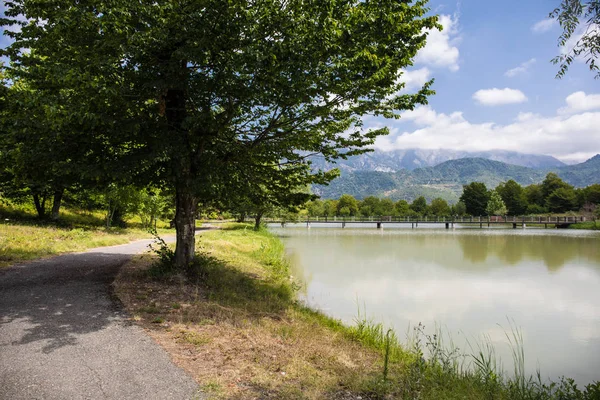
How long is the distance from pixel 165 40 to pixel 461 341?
397 inches

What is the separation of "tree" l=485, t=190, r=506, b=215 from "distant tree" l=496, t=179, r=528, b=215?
6.40 m

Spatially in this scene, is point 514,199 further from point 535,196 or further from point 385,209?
point 385,209

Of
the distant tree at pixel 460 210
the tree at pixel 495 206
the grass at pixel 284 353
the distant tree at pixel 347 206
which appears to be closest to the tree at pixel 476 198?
the distant tree at pixel 460 210

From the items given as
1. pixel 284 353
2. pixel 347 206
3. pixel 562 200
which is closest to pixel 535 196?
pixel 562 200

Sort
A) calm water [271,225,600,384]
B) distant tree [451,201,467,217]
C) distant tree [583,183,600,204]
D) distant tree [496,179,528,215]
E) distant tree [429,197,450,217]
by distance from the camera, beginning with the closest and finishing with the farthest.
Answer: calm water [271,225,600,384] → distant tree [583,183,600,204] → distant tree [496,179,528,215] → distant tree [451,201,467,217] → distant tree [429,197,450,217]

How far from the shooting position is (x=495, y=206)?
102 m

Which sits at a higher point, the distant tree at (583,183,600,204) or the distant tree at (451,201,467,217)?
the distant tree at (583,183,600,204)

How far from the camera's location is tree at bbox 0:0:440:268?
7145 mm

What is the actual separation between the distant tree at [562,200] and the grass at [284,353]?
358ft

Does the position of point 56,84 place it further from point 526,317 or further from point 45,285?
point 526,317

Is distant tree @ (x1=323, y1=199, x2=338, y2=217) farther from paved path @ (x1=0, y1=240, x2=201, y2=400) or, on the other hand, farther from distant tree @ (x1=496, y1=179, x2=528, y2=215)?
paved path @ (x1=0, y1=240, x2=201, y2=400)

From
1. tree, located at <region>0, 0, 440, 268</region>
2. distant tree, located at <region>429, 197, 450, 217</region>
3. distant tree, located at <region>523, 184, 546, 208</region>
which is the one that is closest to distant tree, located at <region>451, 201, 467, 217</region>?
distant tree, located at <region>429, 197, 450, 217</region>

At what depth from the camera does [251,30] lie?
741 centimetres

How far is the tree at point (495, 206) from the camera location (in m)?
101
